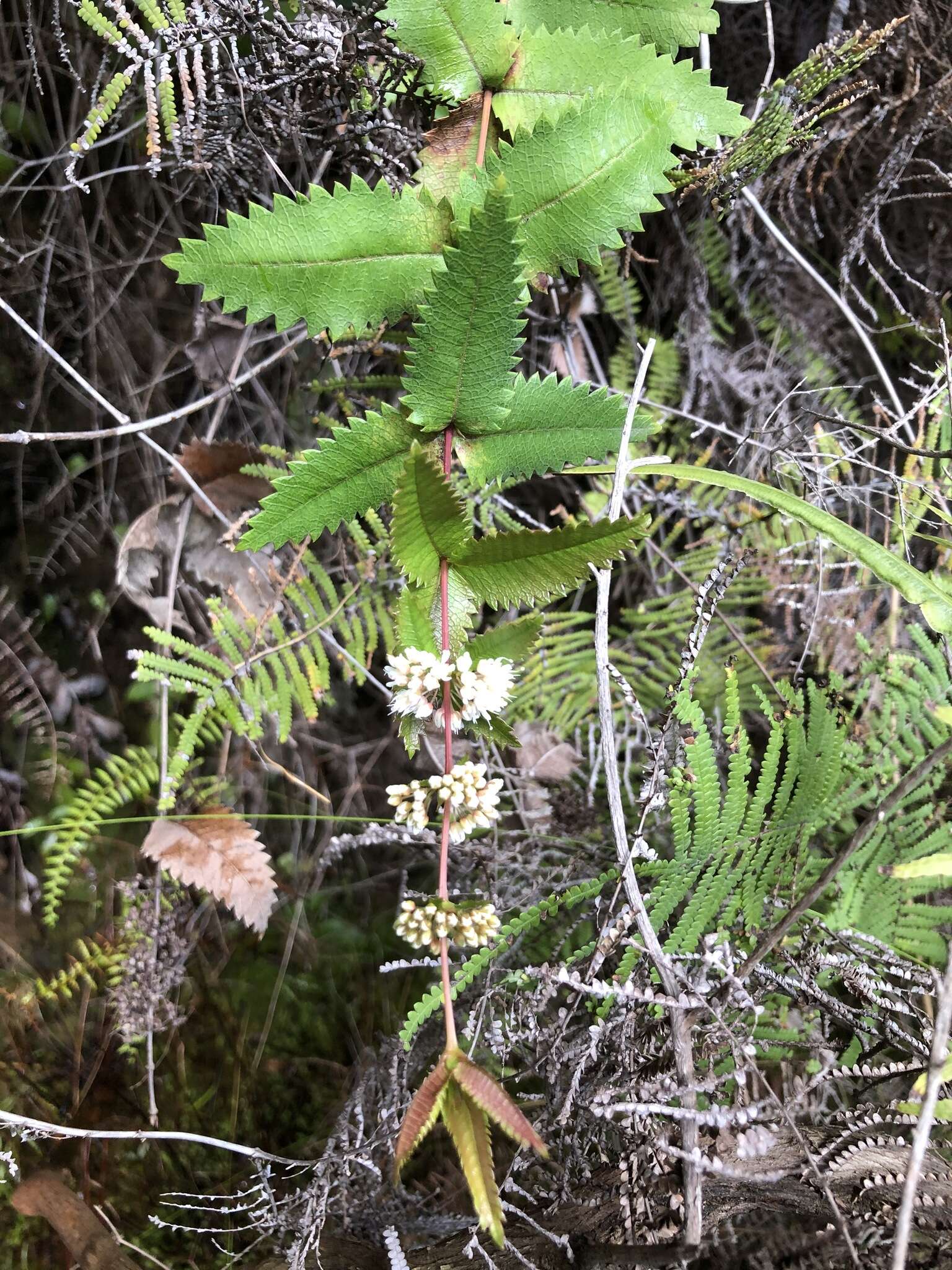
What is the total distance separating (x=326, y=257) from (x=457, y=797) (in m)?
0.45

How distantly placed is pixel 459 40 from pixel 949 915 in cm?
112

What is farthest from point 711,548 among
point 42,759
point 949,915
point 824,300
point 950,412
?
point 42,759

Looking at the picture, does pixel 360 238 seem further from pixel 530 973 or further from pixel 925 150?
pixel 925 150

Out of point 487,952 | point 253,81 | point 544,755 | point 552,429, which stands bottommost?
point 544,755

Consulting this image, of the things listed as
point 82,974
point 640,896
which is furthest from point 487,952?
point 82,974

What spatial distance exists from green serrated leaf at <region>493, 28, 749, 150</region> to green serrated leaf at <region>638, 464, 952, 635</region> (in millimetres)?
303

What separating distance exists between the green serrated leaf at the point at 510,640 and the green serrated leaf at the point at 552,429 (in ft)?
0.48

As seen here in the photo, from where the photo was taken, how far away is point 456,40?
0.70 m

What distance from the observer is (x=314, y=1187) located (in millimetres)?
905

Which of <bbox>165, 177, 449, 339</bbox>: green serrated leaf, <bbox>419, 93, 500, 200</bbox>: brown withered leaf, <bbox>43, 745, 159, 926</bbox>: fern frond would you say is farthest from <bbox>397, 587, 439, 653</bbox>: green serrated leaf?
<bbox>43, 745, 159, 926</bbox>: fern frond

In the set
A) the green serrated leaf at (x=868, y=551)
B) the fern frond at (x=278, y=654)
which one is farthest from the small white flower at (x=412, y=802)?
the fern frond at (x=278, y=654)

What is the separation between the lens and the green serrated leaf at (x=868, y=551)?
62cm

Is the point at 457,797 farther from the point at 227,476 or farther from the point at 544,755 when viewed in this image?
the point at 227,476

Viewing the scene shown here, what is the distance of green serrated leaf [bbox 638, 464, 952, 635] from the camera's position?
0.62 metres
